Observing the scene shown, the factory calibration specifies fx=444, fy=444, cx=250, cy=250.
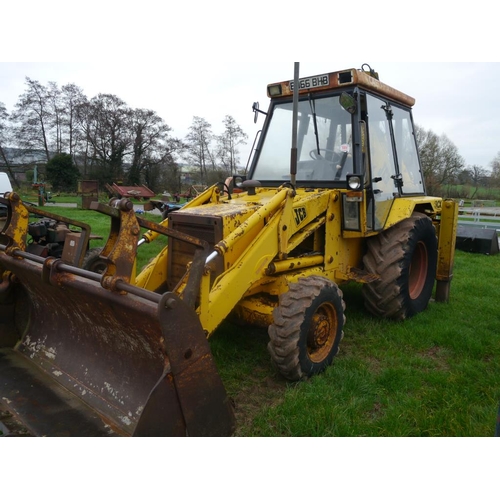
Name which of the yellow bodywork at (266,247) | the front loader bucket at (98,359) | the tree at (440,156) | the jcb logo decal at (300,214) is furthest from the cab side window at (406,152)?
the tree at (440,156)

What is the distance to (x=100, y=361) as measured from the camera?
328 cm

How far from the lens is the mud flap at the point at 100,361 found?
257 cm

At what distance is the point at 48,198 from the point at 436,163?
2447cm

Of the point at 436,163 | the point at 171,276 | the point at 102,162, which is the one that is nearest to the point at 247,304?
the point at 171,276

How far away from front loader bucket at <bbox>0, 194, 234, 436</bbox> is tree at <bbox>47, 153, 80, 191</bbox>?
30.6 meters

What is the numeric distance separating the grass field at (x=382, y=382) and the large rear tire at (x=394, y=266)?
0.66ft

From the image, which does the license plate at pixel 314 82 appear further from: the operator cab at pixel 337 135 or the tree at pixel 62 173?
the tree at pixel 62 173

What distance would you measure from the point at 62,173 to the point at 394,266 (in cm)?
3153

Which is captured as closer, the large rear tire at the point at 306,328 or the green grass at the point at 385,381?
the green grass at the point at 385,381

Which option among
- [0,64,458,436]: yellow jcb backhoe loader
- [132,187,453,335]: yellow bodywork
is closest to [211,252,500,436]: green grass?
[0,64,458,436]: yellow jcb backhoe loader

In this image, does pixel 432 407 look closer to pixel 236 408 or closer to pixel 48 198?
pixel 236 408

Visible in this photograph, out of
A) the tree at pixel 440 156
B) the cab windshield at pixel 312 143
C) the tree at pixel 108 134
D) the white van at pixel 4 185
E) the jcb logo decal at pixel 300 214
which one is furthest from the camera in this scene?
the tree at pixel 108 134

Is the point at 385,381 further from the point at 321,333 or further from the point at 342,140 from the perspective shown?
the point at 342,140

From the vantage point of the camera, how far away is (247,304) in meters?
4.12
